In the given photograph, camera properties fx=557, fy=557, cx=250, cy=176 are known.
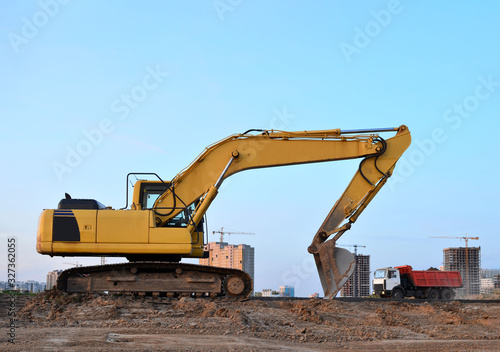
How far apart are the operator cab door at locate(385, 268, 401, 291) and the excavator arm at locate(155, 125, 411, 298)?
18499 millimetres

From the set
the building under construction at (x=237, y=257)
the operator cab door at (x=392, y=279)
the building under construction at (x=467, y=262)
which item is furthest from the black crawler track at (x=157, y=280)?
the building under construction at (x=467, y=262)

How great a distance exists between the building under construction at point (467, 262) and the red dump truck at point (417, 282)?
71327 millimetres

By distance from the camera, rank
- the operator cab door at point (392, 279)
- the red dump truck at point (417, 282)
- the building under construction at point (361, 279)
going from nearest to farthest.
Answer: the operator cab door at point (392, 279) < the red dump truck at point (417, 282) < the building under construction at point (361, 279)

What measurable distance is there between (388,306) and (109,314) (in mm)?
7969

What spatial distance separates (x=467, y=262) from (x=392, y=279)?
84.8 metres

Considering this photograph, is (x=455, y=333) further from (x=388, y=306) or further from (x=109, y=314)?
(x=109, y=314)

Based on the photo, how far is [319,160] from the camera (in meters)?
16.3

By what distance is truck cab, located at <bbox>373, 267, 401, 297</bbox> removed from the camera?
3341 centimetres

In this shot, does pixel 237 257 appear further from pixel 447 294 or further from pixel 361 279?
pixel 447 294

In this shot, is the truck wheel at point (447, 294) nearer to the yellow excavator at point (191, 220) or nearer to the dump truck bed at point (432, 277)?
the dump truck bed at point (432, 277)

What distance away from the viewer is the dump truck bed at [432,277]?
111ft

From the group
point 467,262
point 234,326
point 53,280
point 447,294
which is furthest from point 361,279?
point 234,326

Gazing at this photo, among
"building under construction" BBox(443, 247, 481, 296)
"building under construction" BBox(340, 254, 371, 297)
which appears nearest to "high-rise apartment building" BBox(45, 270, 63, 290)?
"building under construction" BBox(340, 254, 371, 297)

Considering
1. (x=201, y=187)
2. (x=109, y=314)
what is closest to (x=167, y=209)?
(x=201, y=187)
